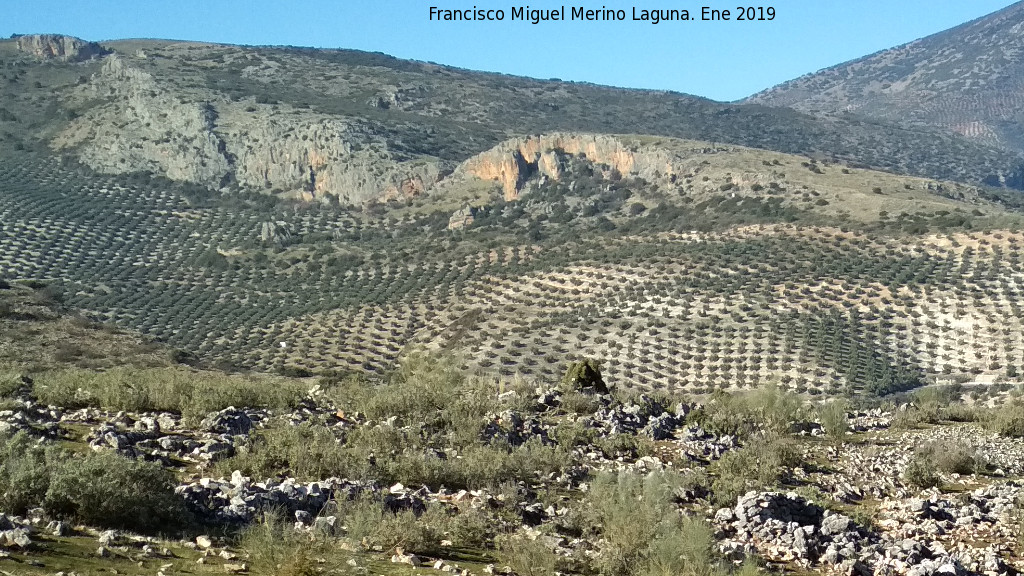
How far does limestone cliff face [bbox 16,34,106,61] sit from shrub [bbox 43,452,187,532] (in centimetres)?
12368

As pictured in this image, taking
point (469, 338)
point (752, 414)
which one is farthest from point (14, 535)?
point (469, 338)

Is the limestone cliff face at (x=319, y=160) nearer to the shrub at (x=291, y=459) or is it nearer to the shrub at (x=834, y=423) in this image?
the shrub at (x=834, y=423)

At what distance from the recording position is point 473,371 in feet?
113

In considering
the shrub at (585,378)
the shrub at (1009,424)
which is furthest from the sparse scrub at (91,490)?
the shrub at (1009,424)

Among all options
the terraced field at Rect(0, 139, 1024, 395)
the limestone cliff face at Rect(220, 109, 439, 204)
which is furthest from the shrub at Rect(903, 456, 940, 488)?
the limestone cliff face at Rect(220, 109, 439, 204)

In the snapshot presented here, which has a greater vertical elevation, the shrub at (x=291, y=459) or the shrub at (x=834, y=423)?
the shrub at (x=291, y=459)

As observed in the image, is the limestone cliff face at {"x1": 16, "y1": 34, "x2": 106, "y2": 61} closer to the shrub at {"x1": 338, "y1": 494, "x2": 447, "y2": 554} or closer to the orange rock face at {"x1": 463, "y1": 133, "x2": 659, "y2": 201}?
the orange rock face at {"x1": 463, "y1": 133, "x2": 659, "y2": 201}

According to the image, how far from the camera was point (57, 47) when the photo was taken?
118312mm

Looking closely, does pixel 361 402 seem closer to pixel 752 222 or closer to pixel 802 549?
pixel 802 549

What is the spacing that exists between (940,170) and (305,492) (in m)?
123

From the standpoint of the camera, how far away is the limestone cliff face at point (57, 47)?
118 metres

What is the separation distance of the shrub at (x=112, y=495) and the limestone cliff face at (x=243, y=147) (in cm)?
7309

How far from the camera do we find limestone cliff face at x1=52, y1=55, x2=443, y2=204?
276ft

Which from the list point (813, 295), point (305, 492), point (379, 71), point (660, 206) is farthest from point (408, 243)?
point (379, 71)
